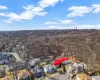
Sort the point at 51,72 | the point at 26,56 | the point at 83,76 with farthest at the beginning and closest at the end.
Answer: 1. the point at 26,56
2. the point at 51,72
3. the point at 83,76

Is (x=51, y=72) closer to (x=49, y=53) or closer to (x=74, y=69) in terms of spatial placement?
(x=74, y=69)

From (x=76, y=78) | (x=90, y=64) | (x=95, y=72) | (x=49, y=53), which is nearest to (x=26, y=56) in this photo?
(x=49, y=53)

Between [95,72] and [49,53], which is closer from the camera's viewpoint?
[95,72]

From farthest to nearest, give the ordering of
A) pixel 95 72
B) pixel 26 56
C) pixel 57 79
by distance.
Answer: pixel 26 56, pixel 95 72, pixel 57 79

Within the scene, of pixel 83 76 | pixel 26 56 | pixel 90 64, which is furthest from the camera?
pixel 26 56

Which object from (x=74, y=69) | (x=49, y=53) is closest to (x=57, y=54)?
(x=49, y=53)

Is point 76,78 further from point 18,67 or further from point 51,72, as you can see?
point 18,67

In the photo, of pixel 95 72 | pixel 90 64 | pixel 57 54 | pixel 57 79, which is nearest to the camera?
pixel 57 79

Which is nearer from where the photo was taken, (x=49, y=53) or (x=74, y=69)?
(x=74, y=69)

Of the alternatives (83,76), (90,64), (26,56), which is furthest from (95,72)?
(26,56)
